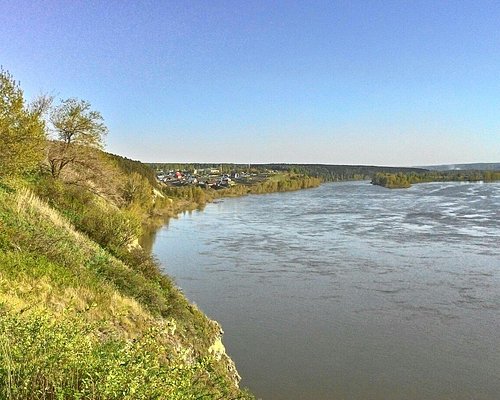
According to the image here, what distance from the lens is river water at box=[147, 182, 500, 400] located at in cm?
1156

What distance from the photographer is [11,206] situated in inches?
394

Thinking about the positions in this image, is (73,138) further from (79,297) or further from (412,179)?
(412,179)

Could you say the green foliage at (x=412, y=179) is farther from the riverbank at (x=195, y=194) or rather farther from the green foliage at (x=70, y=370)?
the green foliage at (x=70, y=370)

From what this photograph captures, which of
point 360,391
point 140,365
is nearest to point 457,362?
point 360,391

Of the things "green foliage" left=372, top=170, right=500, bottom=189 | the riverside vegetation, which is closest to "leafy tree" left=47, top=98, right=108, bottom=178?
the riverside vegetation

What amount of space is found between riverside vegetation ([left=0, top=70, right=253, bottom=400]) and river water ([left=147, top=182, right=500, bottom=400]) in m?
2.88

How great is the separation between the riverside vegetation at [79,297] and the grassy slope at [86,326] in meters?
0.01

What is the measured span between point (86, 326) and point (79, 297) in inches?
113

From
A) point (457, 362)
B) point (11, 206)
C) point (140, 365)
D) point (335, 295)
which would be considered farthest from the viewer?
point (335, 295)

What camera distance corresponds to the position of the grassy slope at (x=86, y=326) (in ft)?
10.3

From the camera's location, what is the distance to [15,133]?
11.4m

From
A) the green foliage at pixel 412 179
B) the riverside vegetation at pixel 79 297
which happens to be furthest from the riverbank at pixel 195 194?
the riverside vegetation at pixel 79 297

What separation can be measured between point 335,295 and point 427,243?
12.5 metres

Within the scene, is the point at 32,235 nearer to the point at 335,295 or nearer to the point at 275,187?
the point at 335,295
